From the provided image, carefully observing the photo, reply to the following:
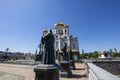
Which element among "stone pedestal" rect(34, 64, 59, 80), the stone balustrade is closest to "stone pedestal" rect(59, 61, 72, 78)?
"stone pedestal" rect(34, 64, 59, 80)

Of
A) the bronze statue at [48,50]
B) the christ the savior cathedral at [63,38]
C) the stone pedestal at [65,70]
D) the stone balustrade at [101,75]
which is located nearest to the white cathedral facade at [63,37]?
the christ the savior cathedral at [63,38]

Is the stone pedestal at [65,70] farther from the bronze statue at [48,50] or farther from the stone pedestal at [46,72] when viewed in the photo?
the stone pedestal at [46,72]

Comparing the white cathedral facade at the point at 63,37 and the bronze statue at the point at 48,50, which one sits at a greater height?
the white cathedral facade at the point at 63,37

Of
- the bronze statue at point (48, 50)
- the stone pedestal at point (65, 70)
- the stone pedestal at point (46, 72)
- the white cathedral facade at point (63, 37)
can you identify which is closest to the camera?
the stone pedestal at point (46, 72)

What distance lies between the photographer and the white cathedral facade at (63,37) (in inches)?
1442

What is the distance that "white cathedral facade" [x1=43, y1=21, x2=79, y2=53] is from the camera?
120ft

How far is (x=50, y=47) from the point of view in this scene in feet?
16.5

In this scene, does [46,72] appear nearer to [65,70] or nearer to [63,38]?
[65,70]

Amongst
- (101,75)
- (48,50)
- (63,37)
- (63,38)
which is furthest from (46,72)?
(63,37)

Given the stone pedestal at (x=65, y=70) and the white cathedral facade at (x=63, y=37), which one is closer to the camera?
the stone pedestal at (x=65, y=70)

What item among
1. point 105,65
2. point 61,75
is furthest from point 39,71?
point 105,65

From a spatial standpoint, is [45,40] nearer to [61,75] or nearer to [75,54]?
[61,75]

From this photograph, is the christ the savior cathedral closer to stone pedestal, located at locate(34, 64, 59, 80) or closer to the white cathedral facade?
the white cathedral facade

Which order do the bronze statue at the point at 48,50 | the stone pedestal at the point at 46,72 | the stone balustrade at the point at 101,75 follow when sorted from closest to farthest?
the stone balustrade at the point at 101,75
the stone pedestal at the point at 46,72
the bronze statue at the point at 48,50
